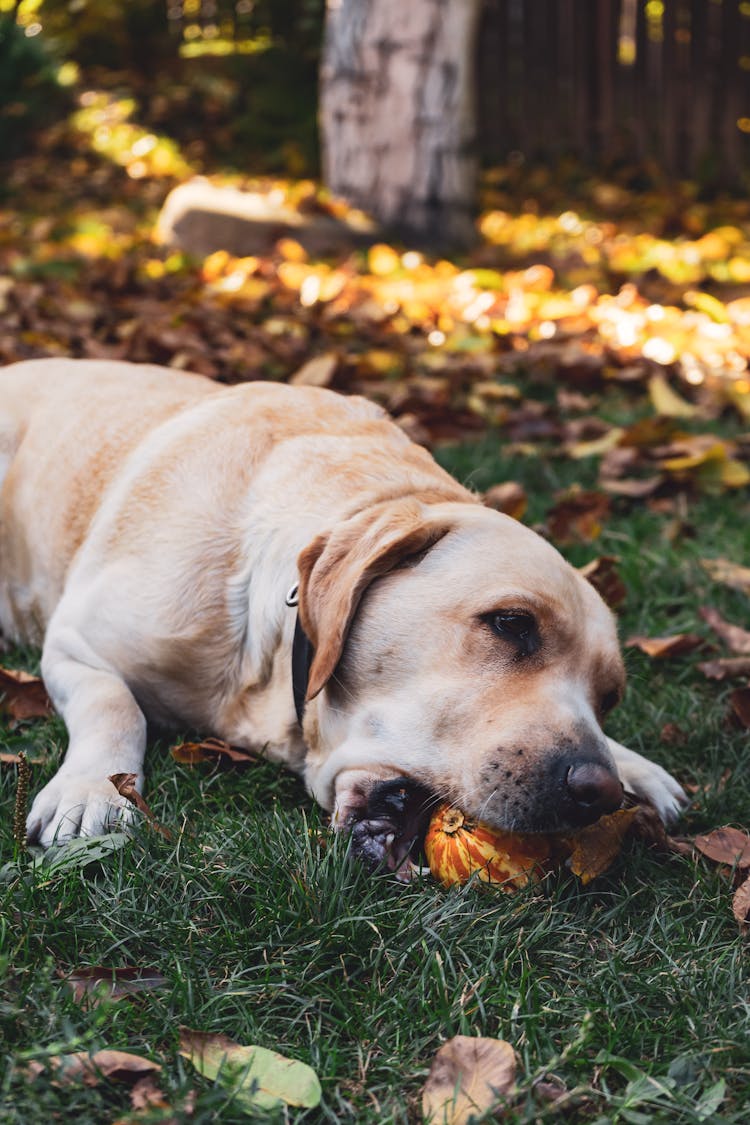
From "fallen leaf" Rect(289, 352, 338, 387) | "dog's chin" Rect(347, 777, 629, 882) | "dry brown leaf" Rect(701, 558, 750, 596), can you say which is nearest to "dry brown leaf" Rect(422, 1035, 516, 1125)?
"dog's chin" Rect(347, 777, 629, 882)

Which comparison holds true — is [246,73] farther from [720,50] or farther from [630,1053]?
[630,1053]

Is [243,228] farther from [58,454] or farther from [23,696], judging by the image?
[23,696]

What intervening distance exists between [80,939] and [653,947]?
116 cm

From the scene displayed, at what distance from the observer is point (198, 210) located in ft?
29.3

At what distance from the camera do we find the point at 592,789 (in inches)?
95.9

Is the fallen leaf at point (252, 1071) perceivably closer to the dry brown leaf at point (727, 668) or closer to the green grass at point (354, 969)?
the green grass at point (354, 969)

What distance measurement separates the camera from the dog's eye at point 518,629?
2699mm

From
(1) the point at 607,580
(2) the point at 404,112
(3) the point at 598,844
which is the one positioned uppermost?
(2) the point at 404,112

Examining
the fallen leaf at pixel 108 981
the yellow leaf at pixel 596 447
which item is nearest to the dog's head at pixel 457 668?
the fallen leaf at pixel 108 981

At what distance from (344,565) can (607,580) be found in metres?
1.76

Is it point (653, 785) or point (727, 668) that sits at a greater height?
point (653, 785)

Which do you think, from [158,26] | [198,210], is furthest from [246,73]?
[198,210]

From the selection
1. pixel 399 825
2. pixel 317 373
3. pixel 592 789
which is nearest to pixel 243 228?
pixel 317 373

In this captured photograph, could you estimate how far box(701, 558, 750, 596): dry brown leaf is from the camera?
4266 mm
